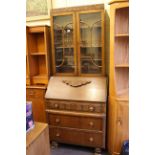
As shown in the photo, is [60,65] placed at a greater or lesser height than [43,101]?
greater

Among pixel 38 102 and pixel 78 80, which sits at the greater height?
pixel 78 80

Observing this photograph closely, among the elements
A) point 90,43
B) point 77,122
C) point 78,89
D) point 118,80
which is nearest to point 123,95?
point 118,80

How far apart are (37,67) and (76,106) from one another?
42.2 inches

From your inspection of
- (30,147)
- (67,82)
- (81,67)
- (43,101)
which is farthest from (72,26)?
(30,147)

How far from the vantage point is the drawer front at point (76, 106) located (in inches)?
80.5

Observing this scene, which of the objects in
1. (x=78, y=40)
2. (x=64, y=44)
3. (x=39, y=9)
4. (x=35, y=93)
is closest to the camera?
(x=78, y=40)

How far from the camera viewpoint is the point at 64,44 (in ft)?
7.77

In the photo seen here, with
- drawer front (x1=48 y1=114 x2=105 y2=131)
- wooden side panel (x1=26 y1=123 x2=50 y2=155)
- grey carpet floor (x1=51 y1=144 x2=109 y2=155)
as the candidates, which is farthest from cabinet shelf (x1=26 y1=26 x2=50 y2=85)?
wooden side panel (x1=26 y1=123 x2=50 y2=155)

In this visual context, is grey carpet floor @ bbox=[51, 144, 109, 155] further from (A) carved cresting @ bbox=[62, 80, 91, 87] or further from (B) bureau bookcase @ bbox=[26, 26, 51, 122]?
(A) carved cresting @ bbox=[62, 80, 91, 87]

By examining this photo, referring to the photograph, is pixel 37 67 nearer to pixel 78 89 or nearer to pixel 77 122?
pixel 78 89
